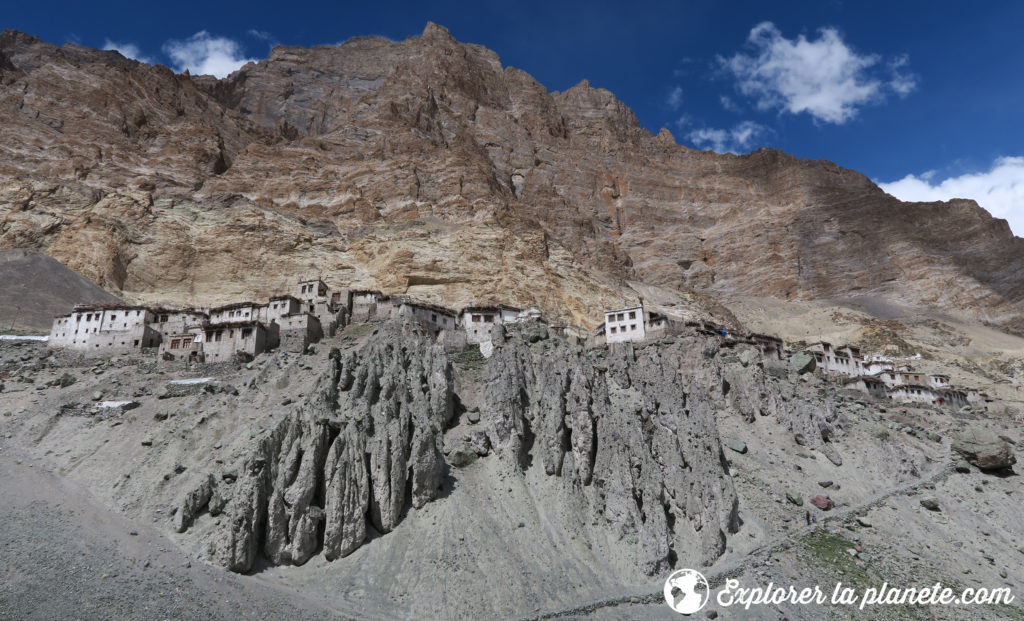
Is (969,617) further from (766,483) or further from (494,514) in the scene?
(494,514)

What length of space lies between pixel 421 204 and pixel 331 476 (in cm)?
9157

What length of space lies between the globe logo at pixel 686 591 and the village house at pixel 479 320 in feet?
99.3

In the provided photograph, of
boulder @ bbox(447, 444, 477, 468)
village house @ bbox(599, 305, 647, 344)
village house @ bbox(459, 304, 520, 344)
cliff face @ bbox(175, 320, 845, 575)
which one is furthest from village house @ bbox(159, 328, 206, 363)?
village house @ bbox(599, 305, 647, 344)

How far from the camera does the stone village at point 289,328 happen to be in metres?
53.8

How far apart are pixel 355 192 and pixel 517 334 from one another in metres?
77.8

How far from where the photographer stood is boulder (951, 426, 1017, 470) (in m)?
46.9

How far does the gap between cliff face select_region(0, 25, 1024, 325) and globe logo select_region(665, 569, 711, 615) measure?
64.9 meters

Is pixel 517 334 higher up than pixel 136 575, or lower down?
higher up

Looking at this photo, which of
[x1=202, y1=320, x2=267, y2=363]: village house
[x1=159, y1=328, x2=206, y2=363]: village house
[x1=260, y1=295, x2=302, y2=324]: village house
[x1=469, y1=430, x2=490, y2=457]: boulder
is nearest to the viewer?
[x1=469, y1=430, x2=490, y2=457]: boulder

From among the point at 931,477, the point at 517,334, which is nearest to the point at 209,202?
the point at 517,334

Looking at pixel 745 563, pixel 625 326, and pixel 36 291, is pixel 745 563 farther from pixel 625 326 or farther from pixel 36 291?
pixel 36 291

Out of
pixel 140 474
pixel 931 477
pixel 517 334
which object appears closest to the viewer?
pixel 140 474

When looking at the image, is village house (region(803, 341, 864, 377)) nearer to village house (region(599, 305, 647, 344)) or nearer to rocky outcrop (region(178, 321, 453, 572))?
village house (region(599, 305, 647, 344))

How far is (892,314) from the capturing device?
144m
